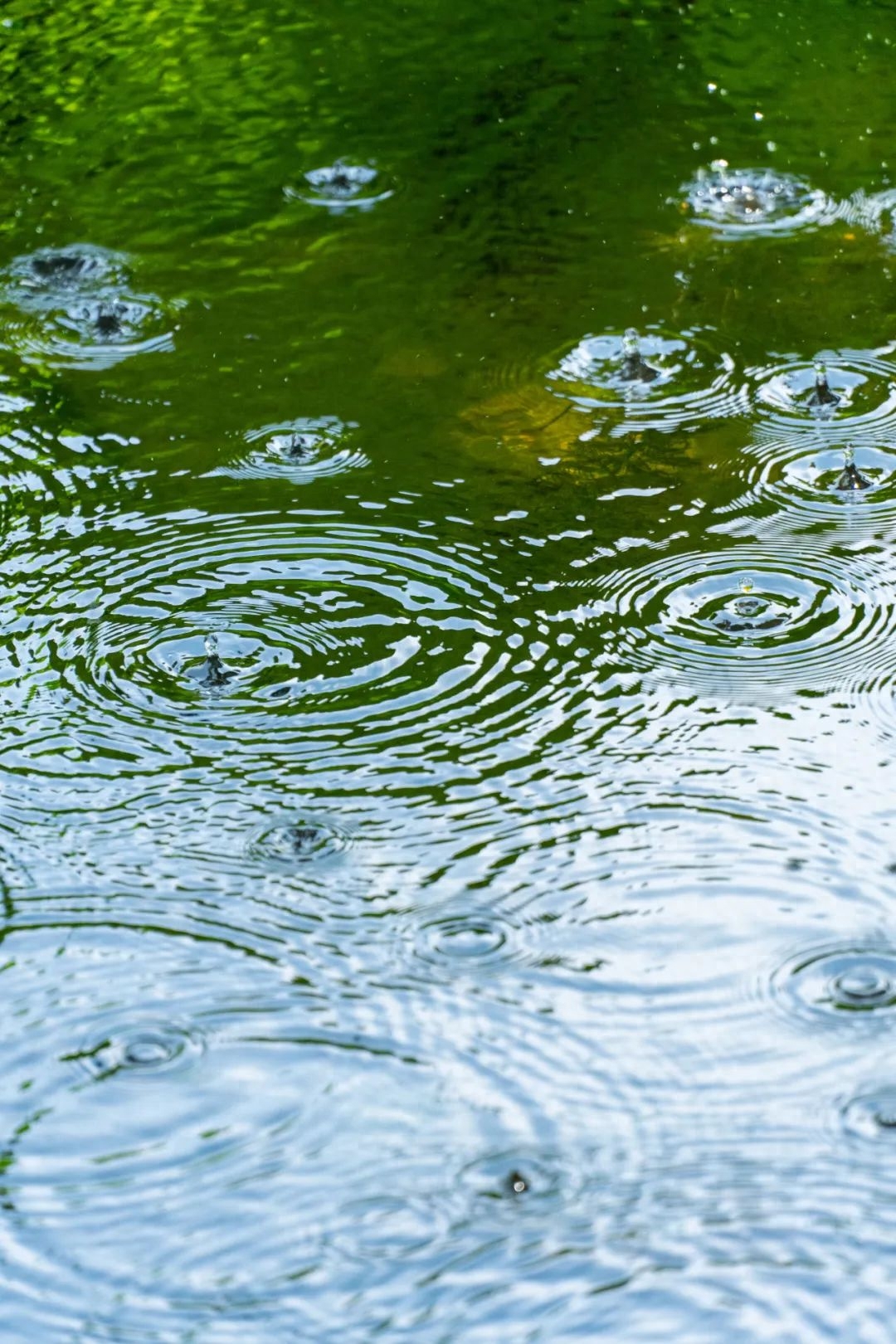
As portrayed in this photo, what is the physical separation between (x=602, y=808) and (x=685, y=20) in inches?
158

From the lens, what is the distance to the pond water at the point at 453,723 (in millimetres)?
2420

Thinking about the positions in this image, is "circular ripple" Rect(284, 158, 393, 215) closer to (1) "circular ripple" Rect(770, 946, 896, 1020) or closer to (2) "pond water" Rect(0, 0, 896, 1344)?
(2) "pond water" Rect(0, 0, 896, 1344)

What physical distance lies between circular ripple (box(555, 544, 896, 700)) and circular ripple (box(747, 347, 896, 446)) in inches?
20.6

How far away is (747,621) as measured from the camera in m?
3.50

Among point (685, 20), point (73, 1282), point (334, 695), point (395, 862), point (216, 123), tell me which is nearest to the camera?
point (73, 1282)

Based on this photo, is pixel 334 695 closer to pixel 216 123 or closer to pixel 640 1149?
pixel 640 1149

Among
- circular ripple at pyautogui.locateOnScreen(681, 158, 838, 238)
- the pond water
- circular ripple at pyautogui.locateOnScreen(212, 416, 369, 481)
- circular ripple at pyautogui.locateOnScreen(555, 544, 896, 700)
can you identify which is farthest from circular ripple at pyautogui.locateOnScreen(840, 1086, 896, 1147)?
circular ripple at pyautogui.locateOnScreen(681, 158, 838, 238)

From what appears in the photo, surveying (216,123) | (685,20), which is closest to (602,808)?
(216,123)

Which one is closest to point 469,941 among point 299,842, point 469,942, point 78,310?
point 469,942

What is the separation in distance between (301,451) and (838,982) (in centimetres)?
191

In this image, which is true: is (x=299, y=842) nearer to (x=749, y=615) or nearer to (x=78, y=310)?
(x=749, y=615)

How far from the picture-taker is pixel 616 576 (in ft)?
12.0

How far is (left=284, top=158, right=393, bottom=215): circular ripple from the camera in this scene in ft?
17.3

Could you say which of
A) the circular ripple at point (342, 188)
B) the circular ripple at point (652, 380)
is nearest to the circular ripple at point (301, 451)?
the circular ripple at point (652, 380)
